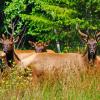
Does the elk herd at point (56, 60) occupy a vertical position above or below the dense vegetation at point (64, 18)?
above

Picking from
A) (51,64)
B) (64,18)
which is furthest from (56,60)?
(64,18)

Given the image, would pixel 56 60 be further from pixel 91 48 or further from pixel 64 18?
pixel 64 18

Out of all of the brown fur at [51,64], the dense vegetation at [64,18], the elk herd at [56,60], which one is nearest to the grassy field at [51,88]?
the elk herd at [56,60]

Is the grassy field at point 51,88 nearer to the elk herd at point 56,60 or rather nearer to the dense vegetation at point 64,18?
the elk herd at point 56,60

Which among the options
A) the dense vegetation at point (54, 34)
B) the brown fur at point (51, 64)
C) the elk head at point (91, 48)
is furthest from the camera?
the elk head at point (91, 48)

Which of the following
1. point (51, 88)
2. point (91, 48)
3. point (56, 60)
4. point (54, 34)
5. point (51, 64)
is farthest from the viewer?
point (54, 34)

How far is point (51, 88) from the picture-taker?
1170 cm

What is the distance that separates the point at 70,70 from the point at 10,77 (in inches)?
61.5

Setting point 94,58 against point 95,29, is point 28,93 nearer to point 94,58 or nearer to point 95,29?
point 94,58

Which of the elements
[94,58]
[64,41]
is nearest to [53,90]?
[94,58]

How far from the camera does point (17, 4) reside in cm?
2781

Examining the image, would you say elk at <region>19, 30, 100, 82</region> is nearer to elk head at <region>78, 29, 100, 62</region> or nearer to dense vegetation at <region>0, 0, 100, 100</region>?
elk head at <region>78, 29, 100, 62</region>

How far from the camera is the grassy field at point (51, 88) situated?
35.9 ft

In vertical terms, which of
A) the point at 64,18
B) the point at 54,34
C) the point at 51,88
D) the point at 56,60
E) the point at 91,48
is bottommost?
the point at 54,34
